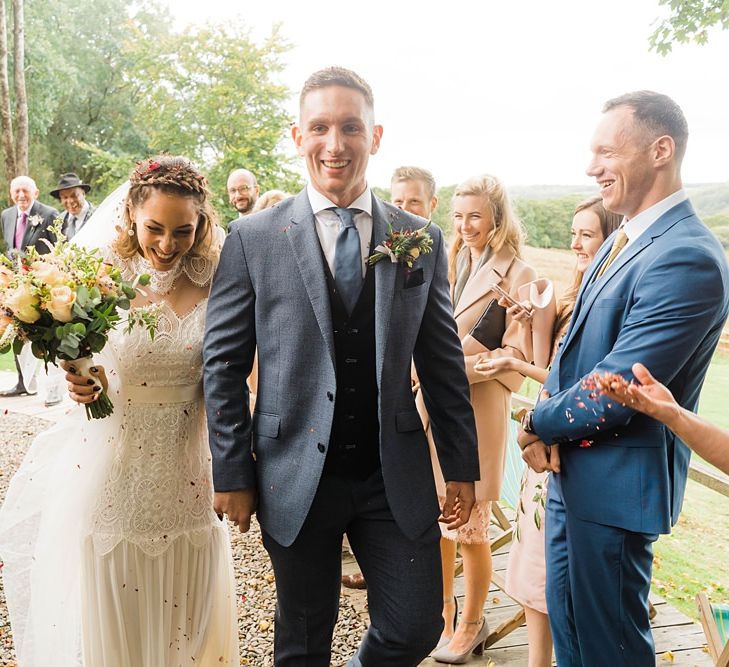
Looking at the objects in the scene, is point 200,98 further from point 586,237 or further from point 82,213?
point 586,237

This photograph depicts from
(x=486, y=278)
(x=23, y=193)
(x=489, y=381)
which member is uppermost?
(x=23, y=193)

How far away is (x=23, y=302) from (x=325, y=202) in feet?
3.05

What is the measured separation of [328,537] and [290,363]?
564 millimetres

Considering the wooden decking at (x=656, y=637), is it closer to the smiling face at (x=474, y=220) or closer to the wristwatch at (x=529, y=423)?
the wristwatch at (x=529, y=423)

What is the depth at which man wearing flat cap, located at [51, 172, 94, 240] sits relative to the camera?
8.06 metres

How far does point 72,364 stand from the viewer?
2090 millimetres

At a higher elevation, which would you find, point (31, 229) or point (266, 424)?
point (31, 229)

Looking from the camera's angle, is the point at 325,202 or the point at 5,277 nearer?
the point at 5,277

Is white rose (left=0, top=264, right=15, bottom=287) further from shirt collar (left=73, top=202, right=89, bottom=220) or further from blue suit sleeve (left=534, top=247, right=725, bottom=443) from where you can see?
shirt collar (left=73, top=202, right=89, bottom=220)

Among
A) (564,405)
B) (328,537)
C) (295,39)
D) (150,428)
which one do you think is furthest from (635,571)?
(295,39)

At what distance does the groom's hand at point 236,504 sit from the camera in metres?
2.12

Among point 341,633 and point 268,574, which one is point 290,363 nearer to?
point 341,633

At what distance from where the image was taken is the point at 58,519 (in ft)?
7.65

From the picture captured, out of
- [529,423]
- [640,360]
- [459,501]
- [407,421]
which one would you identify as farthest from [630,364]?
[459,501]
